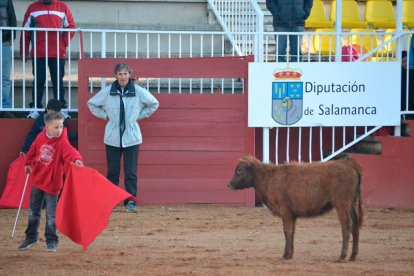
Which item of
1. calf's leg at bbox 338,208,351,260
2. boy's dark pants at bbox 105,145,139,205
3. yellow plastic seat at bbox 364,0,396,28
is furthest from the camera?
yellow plastic seat at bbox 364,0,396,28

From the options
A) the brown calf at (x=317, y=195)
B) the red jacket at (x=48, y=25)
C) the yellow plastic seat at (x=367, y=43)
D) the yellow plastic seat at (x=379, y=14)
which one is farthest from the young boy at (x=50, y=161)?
the yellow plastic seat at (x=379, y=14)

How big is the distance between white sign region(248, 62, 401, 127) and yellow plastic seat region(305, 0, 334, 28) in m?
4.04

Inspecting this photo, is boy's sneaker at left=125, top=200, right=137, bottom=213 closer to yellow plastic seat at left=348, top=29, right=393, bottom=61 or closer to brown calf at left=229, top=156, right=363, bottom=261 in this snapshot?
yellow plastic seat at left=348, top=29, right=393, bottom=61

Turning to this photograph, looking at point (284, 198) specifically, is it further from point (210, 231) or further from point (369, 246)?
point (210, 231)

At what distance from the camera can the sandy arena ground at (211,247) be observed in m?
10.5

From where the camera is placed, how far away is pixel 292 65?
15.6 metres

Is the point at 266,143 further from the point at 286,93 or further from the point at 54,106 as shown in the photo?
the point at 54,106

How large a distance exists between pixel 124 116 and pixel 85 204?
3.43m

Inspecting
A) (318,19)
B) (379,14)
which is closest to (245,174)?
(318,19)

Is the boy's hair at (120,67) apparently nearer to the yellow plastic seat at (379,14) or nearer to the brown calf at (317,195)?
the brown calf at (317,195)

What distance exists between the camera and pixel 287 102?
15.7 m

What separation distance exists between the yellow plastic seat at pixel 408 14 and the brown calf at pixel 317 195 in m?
10.0

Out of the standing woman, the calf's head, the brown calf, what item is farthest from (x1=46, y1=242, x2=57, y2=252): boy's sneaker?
the standing woman

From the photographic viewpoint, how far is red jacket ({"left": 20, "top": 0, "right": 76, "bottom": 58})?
619 inches
